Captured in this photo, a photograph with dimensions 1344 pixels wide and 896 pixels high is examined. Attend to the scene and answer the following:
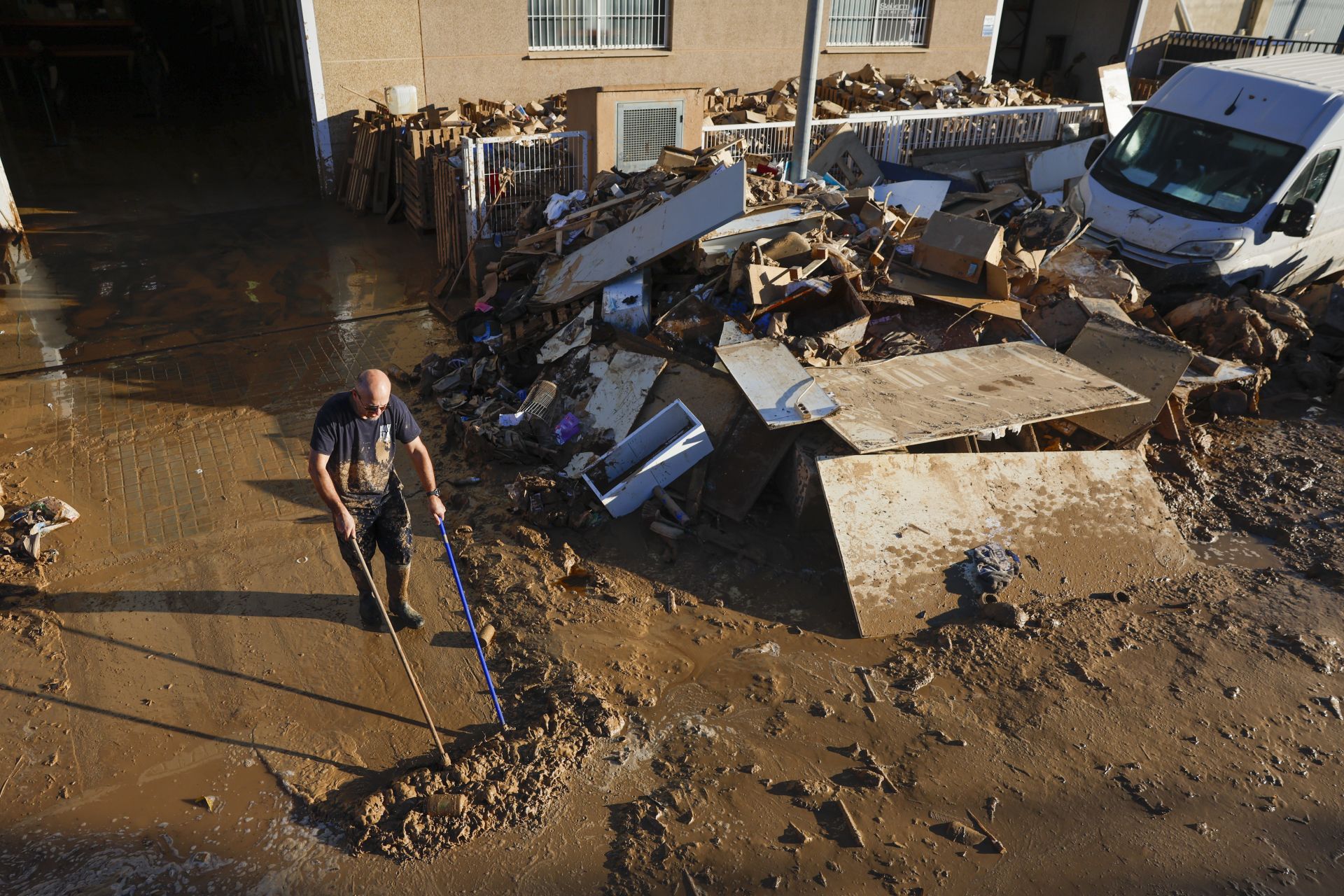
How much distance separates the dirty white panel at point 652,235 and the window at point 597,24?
736 cm

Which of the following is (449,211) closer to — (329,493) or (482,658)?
(329,493)

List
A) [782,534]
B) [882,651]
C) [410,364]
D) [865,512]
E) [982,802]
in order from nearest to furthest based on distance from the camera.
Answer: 1. [982,802]
2. [882,651]
3. [865,512]
4. [782,534]
5. [410,364]

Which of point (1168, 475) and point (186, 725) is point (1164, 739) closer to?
point (1168, 475)

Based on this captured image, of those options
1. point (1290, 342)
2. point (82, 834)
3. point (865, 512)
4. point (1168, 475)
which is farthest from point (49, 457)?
point (1290, 342)

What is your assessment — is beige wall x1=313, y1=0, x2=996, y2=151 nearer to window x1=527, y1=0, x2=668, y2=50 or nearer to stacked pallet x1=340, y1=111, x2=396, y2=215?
window x1=527, y1=0, x2=668, y2=50

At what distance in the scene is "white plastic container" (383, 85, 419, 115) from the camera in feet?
43.4

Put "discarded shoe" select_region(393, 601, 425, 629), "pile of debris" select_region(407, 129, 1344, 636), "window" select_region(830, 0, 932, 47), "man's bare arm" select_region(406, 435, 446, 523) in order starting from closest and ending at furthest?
"man's bare arm" select_region(406, 435, 446, 523) → "discarded shoe" select_region(393, 601, 425, 629) → "pile of debris" select_region(407, 129, 1344, 636) → "window" select_region(830, 0, 932, 47)

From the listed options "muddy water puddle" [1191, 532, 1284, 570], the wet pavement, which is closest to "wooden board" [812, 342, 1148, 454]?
"muddy water puddle" [1191, 532, 1284, 570]

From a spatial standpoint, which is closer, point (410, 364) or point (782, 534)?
point (782, 534)

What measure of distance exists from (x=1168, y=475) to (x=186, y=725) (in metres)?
7.53

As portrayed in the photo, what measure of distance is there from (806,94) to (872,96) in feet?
23.7

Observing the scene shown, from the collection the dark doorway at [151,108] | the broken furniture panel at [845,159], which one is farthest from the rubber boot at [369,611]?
the dark doorway at [151,108]

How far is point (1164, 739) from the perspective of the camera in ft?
16.9

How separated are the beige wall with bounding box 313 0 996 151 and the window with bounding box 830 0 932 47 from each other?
205 mm
